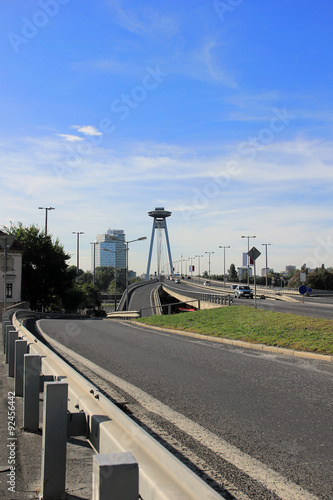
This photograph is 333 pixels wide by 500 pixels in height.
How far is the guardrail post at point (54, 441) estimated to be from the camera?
3262 mm

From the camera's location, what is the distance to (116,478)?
6.64 feet

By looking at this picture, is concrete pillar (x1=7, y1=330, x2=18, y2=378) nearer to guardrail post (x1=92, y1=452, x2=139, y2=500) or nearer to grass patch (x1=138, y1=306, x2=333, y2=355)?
guardrail post (x1=92, y1=452, x2=139, y2=500)

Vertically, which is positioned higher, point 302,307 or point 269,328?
point 269,328

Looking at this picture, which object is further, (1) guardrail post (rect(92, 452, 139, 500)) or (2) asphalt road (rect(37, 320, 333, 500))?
(2) asphalt road (rect(37, 320, 333, 500))

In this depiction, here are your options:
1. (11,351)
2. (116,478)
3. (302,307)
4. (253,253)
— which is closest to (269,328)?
(253,253)

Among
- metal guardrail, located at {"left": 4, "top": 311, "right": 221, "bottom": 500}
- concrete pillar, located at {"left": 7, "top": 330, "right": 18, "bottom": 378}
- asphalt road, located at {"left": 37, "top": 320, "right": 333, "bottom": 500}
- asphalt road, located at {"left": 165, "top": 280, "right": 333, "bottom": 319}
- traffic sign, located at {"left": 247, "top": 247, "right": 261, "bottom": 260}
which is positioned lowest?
asphalt road, located at {"left": 165, "top": 280, "right": 333, "bottom": 319}

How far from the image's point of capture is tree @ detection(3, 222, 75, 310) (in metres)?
55.2

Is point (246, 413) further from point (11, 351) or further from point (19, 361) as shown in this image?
point (11, 351)

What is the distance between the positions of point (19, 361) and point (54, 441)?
3163mm

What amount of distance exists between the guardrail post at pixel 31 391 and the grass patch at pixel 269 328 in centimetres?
808

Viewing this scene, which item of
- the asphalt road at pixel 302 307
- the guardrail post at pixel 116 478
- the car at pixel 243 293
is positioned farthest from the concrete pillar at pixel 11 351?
the car at pixel 243 293

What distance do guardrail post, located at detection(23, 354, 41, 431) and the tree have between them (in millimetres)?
51160

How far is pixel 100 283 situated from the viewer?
199 metres

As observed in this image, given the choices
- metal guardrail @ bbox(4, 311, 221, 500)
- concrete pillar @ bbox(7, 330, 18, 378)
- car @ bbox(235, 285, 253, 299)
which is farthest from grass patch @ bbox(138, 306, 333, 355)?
car @ bbox(235, 285, 253, 299)
